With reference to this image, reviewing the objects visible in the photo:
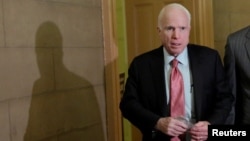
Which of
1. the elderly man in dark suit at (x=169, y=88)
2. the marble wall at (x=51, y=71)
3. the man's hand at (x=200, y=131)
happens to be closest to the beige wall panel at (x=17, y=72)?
the marble wall at (x=51, y=71)

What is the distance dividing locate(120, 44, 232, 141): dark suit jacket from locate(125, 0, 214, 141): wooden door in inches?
47.8

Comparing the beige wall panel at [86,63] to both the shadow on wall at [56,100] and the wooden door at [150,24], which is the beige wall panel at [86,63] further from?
the wooden door at [150,24]

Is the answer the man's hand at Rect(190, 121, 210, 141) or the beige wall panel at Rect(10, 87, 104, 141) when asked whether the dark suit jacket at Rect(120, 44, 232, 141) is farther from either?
the beige wall panel at Rect(10, 87, 104, 141)

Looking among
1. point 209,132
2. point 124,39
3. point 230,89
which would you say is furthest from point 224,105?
point 124,39

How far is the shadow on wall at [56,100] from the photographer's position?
2.16 metres

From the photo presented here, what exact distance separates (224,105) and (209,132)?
220mm

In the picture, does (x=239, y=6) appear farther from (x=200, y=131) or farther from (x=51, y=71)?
(x=200, y=131)

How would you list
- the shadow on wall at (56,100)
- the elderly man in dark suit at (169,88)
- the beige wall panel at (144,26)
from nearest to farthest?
the elderly man in dark suit at (169,88) < the shadow on wall at (56,100) < the beige wall panel at (144,26)

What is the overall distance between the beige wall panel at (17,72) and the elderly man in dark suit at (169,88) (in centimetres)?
61

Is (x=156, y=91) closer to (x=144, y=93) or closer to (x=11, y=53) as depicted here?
(x=144, y=93)

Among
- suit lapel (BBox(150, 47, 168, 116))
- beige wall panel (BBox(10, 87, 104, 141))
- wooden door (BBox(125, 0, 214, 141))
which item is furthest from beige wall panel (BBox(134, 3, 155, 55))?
suit lapel (BBox(150, 47, 168, 116))

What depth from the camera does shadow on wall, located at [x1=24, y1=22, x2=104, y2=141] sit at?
216cm

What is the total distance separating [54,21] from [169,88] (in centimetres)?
93

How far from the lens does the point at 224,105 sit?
164 centimetres
